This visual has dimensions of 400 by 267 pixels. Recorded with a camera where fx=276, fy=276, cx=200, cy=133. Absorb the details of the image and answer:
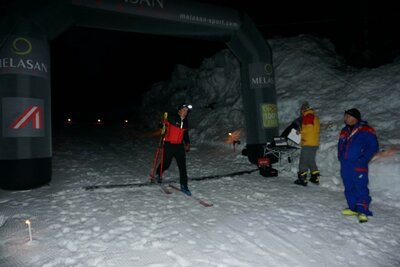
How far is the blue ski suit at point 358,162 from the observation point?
16.8ft

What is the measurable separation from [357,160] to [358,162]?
1.6 inches

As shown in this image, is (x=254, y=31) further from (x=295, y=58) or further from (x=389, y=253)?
(x=389, y=253)

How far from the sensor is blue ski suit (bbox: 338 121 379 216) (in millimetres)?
5133

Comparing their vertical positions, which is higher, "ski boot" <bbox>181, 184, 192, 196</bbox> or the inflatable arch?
the inflatable arch

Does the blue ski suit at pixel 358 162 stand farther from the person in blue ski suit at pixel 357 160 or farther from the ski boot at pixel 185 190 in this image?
the ski boot at pixel 185 190

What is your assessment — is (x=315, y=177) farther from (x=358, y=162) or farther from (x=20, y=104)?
(x=20, y=104)

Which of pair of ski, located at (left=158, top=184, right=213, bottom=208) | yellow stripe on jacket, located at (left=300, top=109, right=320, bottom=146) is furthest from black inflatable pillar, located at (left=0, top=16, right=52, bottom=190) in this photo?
yellow stripe on jacket, located at (left=300, top=109, right=320, bottom=146)

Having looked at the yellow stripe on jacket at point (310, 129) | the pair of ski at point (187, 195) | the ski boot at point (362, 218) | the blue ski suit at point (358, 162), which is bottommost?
the ski boot at point (362, 218)

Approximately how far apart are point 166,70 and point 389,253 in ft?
93.8

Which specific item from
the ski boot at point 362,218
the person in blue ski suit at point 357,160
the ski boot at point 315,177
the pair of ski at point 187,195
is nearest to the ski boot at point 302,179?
the ski boot at point 315,177

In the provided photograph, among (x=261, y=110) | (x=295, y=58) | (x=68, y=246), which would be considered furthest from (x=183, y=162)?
(x=295, y=58)

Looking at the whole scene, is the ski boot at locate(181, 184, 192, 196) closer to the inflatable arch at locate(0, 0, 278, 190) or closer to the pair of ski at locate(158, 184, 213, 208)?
the pair of ski at locate(158, 184, 213, 208)

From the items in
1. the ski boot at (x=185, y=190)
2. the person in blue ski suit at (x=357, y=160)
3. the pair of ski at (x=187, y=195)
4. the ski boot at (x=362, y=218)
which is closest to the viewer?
the ski boot at (x=362, y=218)

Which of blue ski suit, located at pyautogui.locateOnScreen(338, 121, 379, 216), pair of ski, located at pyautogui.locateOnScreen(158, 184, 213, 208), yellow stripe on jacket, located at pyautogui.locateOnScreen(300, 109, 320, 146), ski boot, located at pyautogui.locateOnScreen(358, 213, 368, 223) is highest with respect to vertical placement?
yellow stripe on jacket, located at pyautogui.locateOnScreen(300, 109, 320, 146)
